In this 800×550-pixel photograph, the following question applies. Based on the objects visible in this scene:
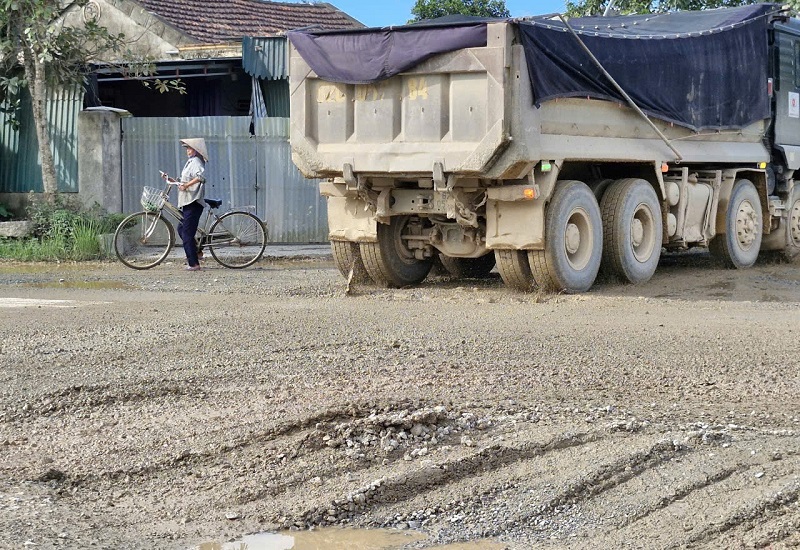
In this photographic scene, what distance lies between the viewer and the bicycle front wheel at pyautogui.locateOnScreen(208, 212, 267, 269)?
14.5 m

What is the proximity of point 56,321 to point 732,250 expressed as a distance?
773cm

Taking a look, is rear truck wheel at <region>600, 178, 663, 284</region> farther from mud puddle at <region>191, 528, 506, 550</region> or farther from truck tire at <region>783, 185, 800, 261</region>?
mud puddle at <region>191, 528, 506, 550</region>

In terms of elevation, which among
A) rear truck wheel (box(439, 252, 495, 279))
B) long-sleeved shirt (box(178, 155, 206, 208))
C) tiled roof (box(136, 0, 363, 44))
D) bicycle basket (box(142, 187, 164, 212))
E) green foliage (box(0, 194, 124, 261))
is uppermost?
tiled roof (box(136, 0, 363, 44))

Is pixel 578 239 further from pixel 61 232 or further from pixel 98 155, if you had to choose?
pixel 98 155

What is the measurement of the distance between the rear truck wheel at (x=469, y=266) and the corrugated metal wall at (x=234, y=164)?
16.3 ft

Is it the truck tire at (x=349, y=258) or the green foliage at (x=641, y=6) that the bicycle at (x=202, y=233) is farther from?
the green foliage at (x=641, y=6)

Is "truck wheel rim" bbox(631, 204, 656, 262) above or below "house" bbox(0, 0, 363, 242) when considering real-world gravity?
below

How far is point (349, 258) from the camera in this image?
39.1 feet

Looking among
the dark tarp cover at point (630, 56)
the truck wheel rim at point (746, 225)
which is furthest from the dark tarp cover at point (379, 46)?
the truck wheel rim at point (746, 225)

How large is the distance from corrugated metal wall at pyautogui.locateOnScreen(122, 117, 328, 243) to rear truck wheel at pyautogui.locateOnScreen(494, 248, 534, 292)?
271 inches

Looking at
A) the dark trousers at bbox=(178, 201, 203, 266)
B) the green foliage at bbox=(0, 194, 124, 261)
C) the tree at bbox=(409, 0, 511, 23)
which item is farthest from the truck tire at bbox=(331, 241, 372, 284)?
the tree at bbox=(409, 0, 511, 23)

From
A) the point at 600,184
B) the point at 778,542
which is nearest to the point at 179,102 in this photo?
the point at 600,184

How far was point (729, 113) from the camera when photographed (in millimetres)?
12891

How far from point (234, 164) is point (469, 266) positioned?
5.74 m
